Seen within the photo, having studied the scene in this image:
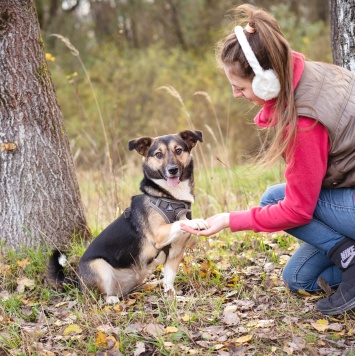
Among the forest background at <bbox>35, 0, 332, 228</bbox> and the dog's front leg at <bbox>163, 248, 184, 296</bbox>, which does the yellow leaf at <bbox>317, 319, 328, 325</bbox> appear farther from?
the forest background at <bbox>35, 0, 332, 228</bbox>

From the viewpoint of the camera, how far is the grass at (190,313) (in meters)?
2.89

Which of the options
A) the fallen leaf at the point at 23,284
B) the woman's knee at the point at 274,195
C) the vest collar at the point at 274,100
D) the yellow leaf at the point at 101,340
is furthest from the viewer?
the fallen leaf at the point at 23,284

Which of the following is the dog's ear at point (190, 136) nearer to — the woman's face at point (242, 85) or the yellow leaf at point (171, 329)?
the woman's face at point (242, 85)

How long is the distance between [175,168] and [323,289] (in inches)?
54.0

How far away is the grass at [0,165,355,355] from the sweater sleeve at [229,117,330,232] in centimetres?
62

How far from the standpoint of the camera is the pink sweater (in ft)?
9.02

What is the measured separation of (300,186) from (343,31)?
5.55 ft

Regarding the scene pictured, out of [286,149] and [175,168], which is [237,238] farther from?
[286,149]

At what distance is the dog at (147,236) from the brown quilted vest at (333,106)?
4.18 feet

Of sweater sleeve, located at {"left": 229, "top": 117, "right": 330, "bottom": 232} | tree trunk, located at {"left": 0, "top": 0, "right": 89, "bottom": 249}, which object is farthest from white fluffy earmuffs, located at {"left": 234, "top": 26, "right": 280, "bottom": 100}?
tree trunk, located at {"left": 0, "top": 0, "right": 89, "bottom": 249}

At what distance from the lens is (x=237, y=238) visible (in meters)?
4.77

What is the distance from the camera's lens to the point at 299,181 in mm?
2852

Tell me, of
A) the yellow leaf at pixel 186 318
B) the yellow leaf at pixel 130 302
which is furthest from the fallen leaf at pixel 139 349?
the yellow leaf at pixel 130 302

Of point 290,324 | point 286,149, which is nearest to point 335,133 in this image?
point 286,149
